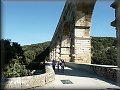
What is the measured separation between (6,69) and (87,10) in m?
13.3

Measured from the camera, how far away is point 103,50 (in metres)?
76.9

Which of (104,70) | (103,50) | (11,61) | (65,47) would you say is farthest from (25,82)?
(103,50)

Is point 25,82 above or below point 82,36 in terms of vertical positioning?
below

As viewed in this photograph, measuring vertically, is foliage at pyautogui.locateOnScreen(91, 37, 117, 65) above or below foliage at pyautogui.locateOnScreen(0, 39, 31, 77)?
above

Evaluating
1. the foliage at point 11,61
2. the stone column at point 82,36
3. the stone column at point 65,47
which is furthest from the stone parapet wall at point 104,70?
the stone column at point 65,47

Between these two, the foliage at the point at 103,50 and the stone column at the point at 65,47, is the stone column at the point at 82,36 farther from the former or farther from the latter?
the foliage at the point at 103,50

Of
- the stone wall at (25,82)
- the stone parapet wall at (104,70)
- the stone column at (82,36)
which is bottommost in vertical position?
the stone wall at (25,82)

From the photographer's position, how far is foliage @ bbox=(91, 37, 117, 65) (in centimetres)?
5709

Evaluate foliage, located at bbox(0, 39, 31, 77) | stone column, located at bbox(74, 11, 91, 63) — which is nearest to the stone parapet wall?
stone column, located at bbox(74, 11, 91, 63)

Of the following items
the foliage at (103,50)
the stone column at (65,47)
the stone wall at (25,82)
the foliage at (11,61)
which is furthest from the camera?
the foliage at (103,50)

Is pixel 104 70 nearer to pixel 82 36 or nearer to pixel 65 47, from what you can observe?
pixel 82 36

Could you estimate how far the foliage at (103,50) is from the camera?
57.1 m

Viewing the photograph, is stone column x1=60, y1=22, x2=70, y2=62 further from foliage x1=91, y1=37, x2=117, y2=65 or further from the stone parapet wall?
the stone parapet wall

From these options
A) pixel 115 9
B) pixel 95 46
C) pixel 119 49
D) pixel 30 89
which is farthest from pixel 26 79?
pixel 95 46
